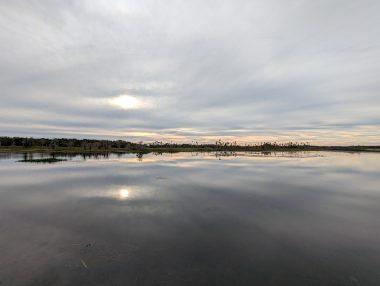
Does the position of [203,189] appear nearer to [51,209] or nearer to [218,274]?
[51,209]

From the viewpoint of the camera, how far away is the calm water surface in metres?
8.89

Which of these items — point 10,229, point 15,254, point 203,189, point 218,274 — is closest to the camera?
point 218,274

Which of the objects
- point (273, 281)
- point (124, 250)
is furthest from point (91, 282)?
point (273, 281)

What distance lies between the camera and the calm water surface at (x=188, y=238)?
29.2 feet

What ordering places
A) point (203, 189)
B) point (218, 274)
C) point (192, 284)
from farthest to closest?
point (203, 189) < point (218, 274) < point (192, 284)

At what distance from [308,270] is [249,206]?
30.5 feet

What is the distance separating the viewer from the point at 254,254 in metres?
10.6

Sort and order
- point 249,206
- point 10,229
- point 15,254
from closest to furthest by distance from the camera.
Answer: point 15,254
point 10,229
point 249,206

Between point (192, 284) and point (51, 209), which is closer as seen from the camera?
point (192, 284)

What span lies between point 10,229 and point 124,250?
273 inches

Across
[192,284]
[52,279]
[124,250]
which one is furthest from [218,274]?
[52,279]

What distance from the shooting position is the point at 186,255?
10.5m

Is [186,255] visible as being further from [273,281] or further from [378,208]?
[378,208]

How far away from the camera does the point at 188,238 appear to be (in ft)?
40.6
